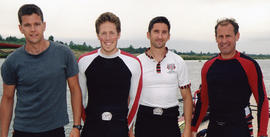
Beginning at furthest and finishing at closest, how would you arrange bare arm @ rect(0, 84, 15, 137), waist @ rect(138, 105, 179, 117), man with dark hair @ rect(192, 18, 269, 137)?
1. waist @ rect(138, 105, 179, 117)
2. man with dark hair @ rect(192, 18, 269, 137)
3. bare arm @ rect(0, 84, 15, 137)

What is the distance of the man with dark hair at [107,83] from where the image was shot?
3627mm

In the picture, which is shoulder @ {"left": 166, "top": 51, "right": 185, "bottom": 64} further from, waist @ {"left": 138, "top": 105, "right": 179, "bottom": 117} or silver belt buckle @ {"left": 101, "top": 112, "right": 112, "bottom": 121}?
silver belt buckle @ {"left": 101, "top": 112, "right": 112, "bottom": 121}

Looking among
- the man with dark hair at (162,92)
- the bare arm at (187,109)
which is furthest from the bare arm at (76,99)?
the bare arm at (187,109)

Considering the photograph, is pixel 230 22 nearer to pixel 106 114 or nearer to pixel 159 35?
pixel 159 35

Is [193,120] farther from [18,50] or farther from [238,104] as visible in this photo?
[18,50]

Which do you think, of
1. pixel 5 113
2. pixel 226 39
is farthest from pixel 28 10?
pixel 226 39

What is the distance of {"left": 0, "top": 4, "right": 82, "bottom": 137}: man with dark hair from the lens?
3.30 meters

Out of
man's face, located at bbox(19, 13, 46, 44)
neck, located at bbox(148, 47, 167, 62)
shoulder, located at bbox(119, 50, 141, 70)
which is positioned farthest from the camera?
neck, located at bbox(148, 47, 167, 62)

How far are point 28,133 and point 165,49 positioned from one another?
2706 mm

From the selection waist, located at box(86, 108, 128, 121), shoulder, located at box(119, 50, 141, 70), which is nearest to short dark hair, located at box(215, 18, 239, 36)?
shoulder, located at box(119, 50, 141, 70)

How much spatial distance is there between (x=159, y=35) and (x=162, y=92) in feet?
3.32

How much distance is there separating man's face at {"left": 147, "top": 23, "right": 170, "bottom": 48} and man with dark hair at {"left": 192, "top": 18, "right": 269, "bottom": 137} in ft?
3.06

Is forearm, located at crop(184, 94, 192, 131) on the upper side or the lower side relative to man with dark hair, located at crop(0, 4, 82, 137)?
lower

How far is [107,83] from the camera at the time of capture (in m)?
3.67
